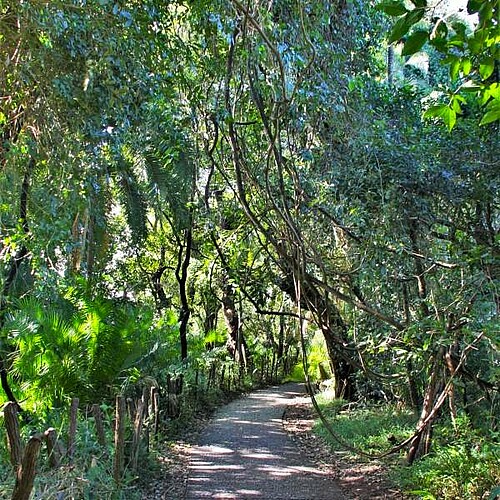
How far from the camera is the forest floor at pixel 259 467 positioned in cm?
630

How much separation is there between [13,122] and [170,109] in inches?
59.2

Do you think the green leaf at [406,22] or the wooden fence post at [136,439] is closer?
the green leaf at [406,22]

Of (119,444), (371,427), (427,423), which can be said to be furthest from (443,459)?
(119,444)

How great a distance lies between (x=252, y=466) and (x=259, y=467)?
0.10 meters

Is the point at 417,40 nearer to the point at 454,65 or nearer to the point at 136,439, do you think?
the point at 454,65

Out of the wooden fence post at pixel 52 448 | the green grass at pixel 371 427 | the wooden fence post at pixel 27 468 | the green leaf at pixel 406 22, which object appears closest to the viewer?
the green leaf at pixel 406 22

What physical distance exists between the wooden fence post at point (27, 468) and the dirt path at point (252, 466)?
12.9 feet

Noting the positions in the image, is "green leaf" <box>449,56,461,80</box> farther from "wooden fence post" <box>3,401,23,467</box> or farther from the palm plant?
the palm plant

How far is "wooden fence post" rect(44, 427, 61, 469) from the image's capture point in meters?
3.95

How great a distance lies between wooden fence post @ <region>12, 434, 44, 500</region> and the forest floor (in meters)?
3.69

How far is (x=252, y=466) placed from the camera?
7.40m

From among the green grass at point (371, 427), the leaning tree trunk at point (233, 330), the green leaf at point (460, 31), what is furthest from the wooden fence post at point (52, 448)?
the leaning tree trunk at point (233, 330)

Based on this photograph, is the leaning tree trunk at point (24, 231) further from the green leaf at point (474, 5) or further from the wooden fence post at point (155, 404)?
the green leaf at point (474, 5)

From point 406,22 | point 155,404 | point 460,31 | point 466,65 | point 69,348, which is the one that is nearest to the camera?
point 406,22
